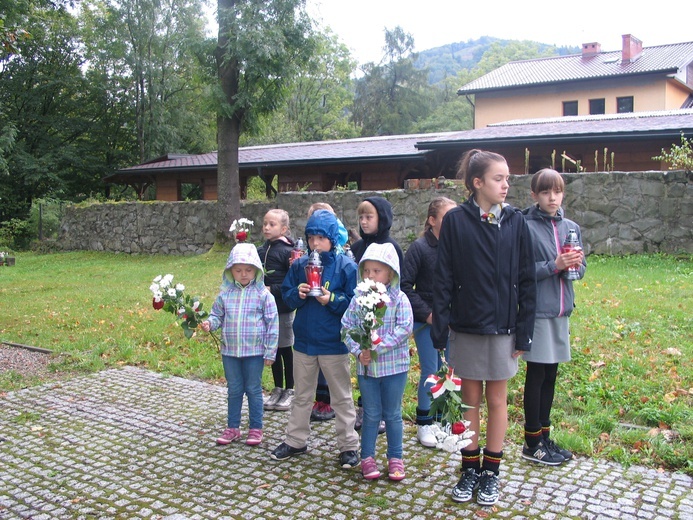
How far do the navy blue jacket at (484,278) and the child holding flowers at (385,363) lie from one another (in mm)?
421

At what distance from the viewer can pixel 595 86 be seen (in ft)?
120

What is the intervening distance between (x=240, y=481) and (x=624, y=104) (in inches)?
1445

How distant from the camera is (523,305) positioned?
380 centimetres

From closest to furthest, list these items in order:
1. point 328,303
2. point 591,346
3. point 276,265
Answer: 1. point 328,303
2. point 276,265
3. point 591,346

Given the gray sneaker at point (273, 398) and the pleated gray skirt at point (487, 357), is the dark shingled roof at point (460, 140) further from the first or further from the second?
the pleated gray skirt at point (487, 357)

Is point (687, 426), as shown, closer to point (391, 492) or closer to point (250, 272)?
point (391, 492)

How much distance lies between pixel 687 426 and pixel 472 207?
2.40 meters

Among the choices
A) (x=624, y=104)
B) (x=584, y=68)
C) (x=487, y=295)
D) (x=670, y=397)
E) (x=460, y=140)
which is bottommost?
(x=670, y=397)

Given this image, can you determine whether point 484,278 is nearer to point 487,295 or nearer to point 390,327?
point 487,295

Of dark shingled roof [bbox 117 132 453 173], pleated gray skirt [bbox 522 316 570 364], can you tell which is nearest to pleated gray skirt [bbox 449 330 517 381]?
pleated gray skirt [bbox 522 316 570 364]

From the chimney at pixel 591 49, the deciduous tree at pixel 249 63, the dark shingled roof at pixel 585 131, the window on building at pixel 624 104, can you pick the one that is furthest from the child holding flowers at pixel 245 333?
the chimney at pixel 591 49

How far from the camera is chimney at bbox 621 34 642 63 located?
36.8 m

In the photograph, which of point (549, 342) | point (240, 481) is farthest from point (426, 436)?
point (240, 481)

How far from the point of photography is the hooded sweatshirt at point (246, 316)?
4848 mm
